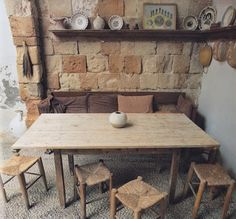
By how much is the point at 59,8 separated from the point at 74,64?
805 mm

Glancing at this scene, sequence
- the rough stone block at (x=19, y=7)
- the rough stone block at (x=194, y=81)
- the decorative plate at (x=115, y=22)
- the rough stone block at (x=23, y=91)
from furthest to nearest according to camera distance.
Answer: the rough stone block at (x=194, y=81) → the rough stone block at (x=23, y=91) → the decorative plate at (x=115, y=22) → the rough stone block at (x=19, y=7)

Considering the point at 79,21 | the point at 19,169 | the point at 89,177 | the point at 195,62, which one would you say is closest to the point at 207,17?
the point at 195,62

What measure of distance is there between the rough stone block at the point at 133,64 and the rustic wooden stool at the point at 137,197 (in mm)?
1937

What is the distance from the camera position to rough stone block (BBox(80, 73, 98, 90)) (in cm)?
323

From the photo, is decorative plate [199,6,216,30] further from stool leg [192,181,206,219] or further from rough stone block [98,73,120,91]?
stool leg [192,181,206,219]

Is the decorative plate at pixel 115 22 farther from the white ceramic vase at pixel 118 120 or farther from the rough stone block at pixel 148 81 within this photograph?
the white ceramic vase at pixel 118 120

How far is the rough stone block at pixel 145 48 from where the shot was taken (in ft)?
10.2

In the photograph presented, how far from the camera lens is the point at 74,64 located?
3.16 metres

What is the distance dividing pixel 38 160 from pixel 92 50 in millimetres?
1799

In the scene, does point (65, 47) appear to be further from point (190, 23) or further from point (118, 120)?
point (190, 23)

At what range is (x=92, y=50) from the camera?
312 cm

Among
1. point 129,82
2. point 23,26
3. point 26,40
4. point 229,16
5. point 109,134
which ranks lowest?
point 109,134

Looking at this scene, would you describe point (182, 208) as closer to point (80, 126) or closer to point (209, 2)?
point (80, 126)

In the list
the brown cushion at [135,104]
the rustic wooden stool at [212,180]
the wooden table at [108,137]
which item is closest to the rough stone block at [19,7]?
the wooden table at [108,137]
